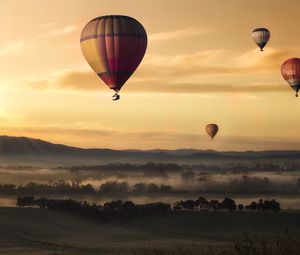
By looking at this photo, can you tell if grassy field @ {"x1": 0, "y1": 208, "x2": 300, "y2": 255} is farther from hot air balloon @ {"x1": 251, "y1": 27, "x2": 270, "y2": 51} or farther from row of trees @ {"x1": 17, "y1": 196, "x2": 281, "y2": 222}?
hot air balloon @ {"x1": 251, "y1": 27, "x2": 270, "y2": 51}

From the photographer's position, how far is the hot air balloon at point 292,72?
3661 inches

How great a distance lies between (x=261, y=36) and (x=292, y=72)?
22.9 feet

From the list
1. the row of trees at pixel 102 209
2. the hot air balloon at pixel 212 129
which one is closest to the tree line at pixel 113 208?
the row of trees at pixel 102 209

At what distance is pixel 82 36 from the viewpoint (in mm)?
61906

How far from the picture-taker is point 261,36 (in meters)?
95.8

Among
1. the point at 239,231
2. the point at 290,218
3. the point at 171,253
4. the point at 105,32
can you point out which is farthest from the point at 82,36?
the point at 290,218

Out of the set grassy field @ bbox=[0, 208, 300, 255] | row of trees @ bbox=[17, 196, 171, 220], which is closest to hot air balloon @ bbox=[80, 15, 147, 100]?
grassy field @ bbox=[0, 208, 300, 255]

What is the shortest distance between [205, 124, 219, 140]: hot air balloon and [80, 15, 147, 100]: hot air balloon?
66.4 meters

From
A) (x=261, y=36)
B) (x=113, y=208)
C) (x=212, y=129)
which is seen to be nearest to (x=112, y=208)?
(x=113, y=208)

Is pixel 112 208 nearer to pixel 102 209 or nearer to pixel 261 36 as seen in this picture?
pixel 102 209

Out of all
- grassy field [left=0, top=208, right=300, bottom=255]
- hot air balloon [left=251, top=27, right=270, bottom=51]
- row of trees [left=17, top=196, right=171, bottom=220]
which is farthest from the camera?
row of trees [left=17, top=196, right=171, bottom=220]

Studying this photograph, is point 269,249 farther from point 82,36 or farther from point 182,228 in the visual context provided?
point 182,228

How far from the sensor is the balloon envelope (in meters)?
60.0

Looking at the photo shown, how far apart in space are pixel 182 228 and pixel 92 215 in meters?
27.3
